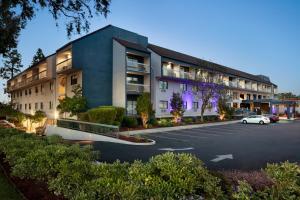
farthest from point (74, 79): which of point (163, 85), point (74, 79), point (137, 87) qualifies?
point (163, 85)

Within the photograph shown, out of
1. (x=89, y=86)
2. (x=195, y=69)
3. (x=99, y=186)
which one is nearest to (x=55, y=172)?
(x=99, y=186)

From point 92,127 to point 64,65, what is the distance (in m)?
13.2

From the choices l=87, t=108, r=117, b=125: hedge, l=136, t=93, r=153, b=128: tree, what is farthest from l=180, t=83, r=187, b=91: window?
l=87, t=108, r=117, b=125: hedge

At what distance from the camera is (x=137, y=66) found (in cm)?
3262

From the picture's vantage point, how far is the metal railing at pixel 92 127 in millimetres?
21075

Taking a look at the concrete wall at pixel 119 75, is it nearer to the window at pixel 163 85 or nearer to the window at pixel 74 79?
the window at pixel 74 79

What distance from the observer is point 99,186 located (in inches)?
186

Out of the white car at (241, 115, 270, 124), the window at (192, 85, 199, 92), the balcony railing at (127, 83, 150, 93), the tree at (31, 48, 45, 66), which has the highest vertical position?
the tree at (31, 48, 45, 66)

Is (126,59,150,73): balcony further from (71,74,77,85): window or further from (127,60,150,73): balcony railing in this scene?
(71,74,77,85): window

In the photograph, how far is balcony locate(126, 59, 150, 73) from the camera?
3168 cm

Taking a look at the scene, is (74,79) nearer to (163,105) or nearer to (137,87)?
(137,87)

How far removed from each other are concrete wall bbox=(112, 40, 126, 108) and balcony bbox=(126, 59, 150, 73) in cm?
80

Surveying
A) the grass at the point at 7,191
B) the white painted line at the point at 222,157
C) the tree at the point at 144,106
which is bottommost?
the white painted line at the point at 222,157

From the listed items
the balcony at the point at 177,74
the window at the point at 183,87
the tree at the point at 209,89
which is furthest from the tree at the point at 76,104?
the tree at the point at 209,89
